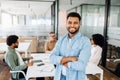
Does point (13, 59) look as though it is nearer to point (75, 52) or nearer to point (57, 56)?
point (57, 56)

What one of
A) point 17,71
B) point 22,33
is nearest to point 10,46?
point 17,71

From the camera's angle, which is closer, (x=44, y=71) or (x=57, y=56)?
(x=57, y=56)

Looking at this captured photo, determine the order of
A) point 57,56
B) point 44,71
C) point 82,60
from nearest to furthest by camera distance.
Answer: point 82,60 → point 57,56 → point 44,71

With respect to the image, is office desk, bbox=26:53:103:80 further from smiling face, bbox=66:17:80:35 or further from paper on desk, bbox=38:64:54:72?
smiling face, bbox=66:17:80:35

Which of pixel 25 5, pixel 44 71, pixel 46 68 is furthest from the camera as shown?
pixel 25 5

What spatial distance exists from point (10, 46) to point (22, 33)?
4.27 metres

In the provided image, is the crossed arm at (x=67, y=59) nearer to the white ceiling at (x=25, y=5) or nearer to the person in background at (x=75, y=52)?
the person in background at (x=75, y=52)

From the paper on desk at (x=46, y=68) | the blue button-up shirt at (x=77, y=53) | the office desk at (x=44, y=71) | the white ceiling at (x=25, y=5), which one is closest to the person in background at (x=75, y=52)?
the blue button-up shirt at (x=77, y=53)

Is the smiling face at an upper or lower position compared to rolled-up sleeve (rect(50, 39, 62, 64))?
upper

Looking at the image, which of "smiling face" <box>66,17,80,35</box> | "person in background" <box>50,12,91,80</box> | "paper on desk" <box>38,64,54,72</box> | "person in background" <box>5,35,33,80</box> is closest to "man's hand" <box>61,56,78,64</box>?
"person in background" <box>50,12,91,80</box>

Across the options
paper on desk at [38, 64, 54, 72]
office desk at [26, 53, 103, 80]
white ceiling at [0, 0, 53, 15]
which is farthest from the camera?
white ceiling at [0, 0, 53, 15]

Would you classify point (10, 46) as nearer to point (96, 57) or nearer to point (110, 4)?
point (96, 57)

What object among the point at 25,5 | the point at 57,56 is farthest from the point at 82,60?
the point at 25,5

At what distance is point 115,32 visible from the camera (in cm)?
432
